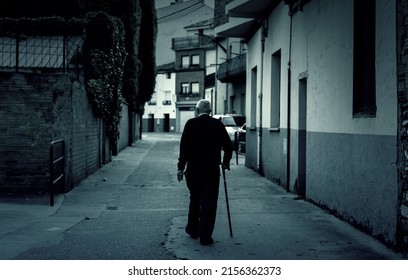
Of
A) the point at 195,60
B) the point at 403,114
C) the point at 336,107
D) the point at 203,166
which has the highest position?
the point at 195,60

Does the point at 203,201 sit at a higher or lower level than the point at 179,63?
lower

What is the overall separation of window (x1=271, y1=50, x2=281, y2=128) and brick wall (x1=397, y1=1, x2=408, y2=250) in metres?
8.53

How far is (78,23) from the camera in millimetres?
18812

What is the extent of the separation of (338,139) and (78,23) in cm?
1210

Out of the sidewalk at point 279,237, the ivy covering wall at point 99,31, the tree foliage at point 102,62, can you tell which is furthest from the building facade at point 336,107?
the ivy covering wall at point 99,31

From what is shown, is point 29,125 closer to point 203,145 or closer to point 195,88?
point 203,145

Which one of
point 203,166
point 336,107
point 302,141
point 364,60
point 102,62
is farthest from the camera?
point 102,62

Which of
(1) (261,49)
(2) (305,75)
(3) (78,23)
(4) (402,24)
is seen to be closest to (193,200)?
(4) (402,24)

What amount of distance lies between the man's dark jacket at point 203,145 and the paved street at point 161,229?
0.94 m

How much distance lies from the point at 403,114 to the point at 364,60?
184 centimetres

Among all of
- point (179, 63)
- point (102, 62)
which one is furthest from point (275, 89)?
point (179, 63)

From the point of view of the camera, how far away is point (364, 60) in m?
8.07

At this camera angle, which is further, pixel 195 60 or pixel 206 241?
pixel 195 60

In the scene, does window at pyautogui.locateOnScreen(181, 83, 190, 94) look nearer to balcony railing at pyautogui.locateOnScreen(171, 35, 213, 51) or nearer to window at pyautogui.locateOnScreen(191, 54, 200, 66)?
window at pyautogui.locateOnScreen(191, 54, 200, 66)
